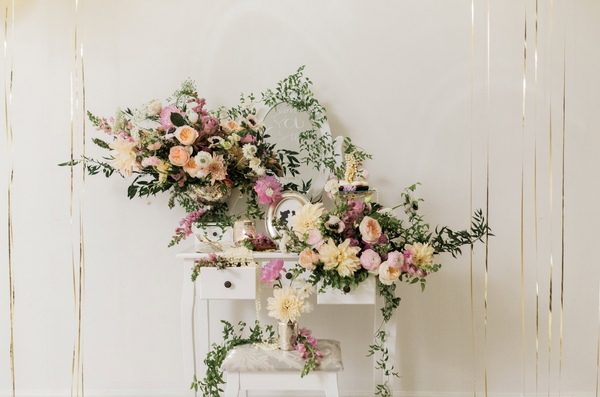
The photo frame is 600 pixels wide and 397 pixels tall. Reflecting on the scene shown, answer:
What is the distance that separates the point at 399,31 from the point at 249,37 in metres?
0.69

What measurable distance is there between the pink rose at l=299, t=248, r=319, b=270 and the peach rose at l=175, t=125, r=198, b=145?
620 millimetres

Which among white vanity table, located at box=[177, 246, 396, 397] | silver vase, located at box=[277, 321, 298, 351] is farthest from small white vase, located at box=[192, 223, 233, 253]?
silver vase, located at box=[277, 321, 298, 351]

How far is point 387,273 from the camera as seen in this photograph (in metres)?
1.54

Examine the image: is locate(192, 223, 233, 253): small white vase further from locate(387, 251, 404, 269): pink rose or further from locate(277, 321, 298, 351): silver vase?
locate(387, 251, 404, 269): pink rose

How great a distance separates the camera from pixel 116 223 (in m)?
2.20

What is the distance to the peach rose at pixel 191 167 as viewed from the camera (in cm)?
179

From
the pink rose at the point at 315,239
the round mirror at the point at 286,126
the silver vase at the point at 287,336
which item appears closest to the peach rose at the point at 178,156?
the round mirror at the point at 286,126

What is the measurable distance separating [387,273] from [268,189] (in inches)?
23.8

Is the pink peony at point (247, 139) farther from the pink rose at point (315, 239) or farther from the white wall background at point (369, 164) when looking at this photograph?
the pink rose at point (315, 239)

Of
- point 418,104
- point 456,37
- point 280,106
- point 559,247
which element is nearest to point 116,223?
point 280,106

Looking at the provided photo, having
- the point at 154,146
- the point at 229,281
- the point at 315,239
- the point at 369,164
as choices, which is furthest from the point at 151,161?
the point at 369,164

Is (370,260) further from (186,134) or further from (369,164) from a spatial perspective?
(186,134)

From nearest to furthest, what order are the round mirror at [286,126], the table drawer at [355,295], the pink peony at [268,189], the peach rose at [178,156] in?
1. the table drawer at [355,295]
2. the peach rose at [178,156]
3. the pink peony at [268,189]
4. the round mirror at [286,126]

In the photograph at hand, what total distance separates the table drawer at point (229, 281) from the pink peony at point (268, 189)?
0.32 metres
